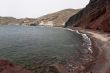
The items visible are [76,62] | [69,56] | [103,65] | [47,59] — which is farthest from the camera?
[69,56]

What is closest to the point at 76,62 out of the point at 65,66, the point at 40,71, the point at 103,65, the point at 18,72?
the point at 65,66

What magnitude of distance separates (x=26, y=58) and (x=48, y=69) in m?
8.63

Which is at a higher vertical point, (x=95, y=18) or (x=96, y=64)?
(x=95, y=18)

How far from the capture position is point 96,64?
28797 mm

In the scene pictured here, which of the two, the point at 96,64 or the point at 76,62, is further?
the point at 76,62

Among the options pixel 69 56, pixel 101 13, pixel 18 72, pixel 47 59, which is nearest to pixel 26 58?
pixel 47 59

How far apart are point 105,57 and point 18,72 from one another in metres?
16.6

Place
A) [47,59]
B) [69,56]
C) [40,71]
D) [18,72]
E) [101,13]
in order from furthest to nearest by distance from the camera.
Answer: [101,13]
[69,56]
[47,59]
[40,71]
[18,72]

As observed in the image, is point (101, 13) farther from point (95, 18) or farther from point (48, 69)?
point (48, 69)

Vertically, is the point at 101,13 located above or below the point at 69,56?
above

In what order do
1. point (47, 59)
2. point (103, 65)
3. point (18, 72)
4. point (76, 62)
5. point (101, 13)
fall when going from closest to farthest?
point (18, 72), point (103, 65), point (76, 62), point (47, 59), point (101, 13)

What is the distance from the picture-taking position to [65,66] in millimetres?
29328

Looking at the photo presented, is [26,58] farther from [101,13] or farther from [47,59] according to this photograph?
[101,13]

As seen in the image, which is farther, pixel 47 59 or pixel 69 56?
pixel 69 56
